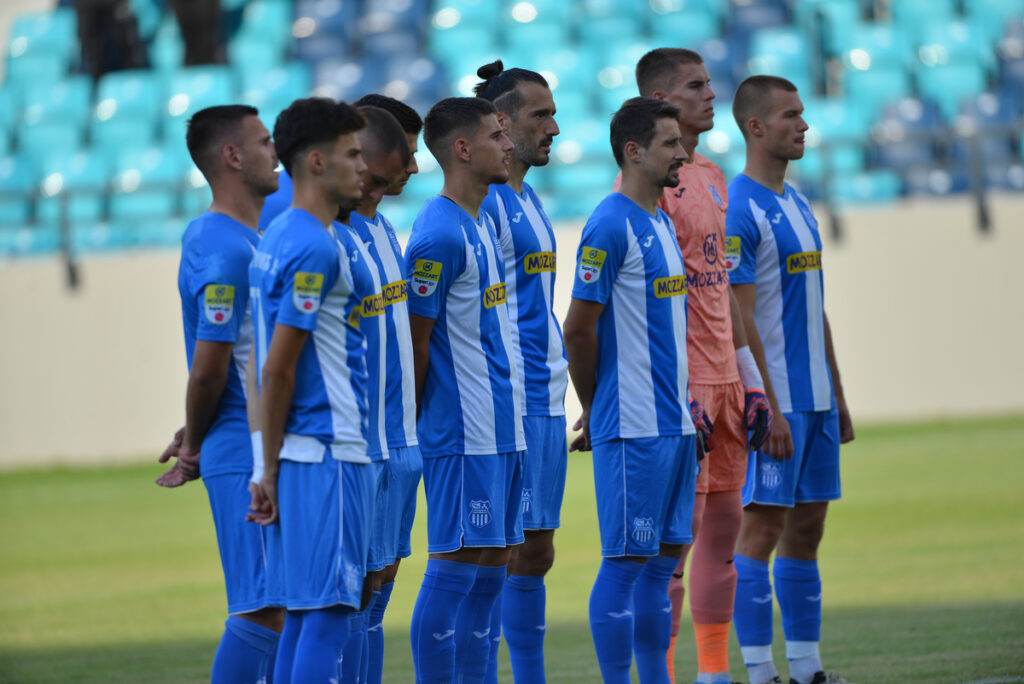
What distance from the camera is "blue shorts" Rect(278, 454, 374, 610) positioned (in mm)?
3883

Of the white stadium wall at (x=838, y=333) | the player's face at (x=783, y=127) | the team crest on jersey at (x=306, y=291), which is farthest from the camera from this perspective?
the white stadium wall at (x=838, y=333)

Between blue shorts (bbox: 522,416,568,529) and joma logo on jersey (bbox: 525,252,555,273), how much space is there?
566 mm

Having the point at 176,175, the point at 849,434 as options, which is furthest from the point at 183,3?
the point at 849,434

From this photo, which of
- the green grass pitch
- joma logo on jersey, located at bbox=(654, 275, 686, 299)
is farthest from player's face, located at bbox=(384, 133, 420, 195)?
the green grass pitch

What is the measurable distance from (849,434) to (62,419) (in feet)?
35.8

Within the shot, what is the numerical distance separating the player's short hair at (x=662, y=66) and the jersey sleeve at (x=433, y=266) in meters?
1.45

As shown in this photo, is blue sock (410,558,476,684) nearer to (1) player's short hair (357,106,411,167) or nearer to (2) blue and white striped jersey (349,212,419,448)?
(2) blue and white striped jersey (349,212,419,448)

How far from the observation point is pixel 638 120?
5.30 meters

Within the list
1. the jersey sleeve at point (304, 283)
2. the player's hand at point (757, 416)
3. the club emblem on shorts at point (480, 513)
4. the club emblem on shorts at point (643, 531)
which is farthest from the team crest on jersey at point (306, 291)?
the player's hand at point (757, 416)

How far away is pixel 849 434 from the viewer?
21.3ft

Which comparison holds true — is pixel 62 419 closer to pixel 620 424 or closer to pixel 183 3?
pixel 183 3

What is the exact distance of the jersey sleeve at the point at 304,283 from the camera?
12.6ft

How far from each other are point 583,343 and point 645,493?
23.6 inches

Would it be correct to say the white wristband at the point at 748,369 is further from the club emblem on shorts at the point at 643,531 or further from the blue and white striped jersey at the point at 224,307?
the blue and white striped jersey at the point at 224,307
